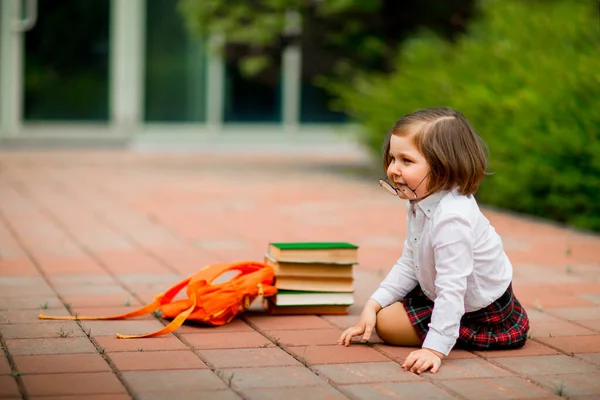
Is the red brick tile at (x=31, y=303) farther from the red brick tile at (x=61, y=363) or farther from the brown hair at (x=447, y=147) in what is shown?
the brown hair at (x=447, y=147)

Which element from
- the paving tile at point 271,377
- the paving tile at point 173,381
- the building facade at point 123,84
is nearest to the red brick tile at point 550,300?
the paving tile at point 271,377

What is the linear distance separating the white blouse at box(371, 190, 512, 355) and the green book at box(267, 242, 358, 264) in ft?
1.80

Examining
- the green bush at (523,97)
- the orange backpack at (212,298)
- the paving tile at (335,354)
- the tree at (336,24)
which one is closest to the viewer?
the paving tile at (335,354)

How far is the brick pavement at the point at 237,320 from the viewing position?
11.0 ft

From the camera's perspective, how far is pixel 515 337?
3.87 metres

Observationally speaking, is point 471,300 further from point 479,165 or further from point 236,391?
point 236,391

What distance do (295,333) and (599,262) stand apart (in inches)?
108

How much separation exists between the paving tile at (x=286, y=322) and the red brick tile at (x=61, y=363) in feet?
2.73

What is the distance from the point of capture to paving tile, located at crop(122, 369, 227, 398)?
3233mm

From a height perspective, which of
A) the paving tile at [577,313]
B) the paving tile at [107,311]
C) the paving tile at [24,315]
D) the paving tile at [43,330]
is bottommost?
the paving tile at [107,311]

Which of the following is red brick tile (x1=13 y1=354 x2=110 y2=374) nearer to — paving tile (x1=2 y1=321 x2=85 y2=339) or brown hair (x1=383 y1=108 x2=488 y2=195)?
paving tile (x1=2 y1=321 x2=85 y2=339)

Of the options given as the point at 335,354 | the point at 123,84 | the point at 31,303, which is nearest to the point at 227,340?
the point at 335,354

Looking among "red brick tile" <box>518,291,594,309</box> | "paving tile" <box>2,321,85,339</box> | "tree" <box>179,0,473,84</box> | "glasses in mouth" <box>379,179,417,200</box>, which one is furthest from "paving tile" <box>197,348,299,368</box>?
"tree" <box>179,0,473,84</box>

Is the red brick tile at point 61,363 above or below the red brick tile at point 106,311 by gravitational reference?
above
